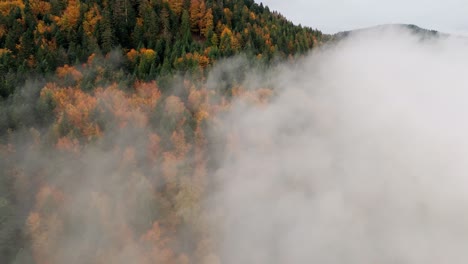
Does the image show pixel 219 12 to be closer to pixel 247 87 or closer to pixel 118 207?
pixel 247 87

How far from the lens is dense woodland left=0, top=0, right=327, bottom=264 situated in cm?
5203

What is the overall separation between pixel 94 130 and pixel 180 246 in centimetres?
2424

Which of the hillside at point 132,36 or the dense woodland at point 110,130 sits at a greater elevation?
the hillside at point 132,36

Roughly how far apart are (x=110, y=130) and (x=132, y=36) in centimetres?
3115

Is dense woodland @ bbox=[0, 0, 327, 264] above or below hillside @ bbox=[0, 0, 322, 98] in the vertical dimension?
below

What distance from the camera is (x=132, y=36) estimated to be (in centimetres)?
→ 8606

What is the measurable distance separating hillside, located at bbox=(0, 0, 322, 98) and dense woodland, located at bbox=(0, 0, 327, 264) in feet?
1.00

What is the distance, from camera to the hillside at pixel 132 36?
7169cm

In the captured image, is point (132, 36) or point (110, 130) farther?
point (132, 36)

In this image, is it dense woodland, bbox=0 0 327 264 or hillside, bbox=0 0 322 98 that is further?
hillside, bbox=0 0 322 98

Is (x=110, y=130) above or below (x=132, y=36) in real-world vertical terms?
below

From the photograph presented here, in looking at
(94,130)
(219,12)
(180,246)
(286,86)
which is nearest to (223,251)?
(180,246)

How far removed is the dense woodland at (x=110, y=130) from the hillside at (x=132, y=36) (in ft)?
1.00

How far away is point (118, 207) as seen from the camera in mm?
55750
